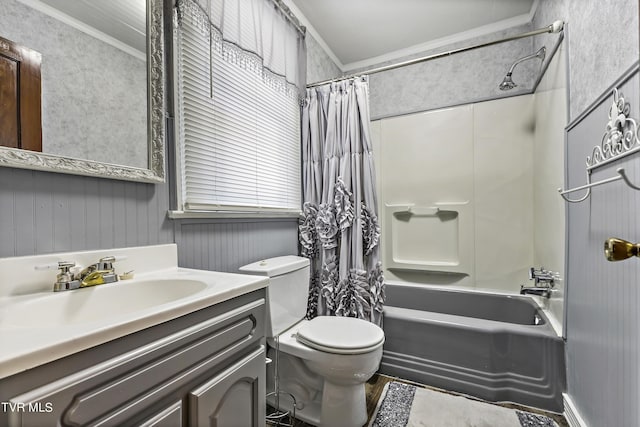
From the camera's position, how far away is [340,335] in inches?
55.3

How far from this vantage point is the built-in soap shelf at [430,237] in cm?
237

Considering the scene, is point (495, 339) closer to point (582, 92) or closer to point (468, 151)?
point (582, 92)

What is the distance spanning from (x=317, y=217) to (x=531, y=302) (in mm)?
1648

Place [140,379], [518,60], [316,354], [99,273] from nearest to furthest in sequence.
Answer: [140,379], [99,273], [316,354], [518,60]

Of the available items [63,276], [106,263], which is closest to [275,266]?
[106,263]

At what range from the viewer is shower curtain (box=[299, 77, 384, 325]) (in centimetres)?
178

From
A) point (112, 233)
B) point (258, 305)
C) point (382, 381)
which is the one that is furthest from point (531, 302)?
point (112, 233)

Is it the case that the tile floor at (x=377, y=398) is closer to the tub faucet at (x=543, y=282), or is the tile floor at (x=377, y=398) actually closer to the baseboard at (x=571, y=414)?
the baseboard at (x=571, y=414)

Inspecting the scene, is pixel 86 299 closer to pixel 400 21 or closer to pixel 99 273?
pixel 99 273

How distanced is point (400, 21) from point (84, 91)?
223 cm

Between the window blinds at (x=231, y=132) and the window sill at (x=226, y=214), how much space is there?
27mm

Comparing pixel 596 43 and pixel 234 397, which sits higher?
pixel 596 43

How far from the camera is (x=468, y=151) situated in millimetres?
2377

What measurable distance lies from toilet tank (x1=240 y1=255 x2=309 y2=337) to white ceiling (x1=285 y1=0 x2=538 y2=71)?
1.83 m
